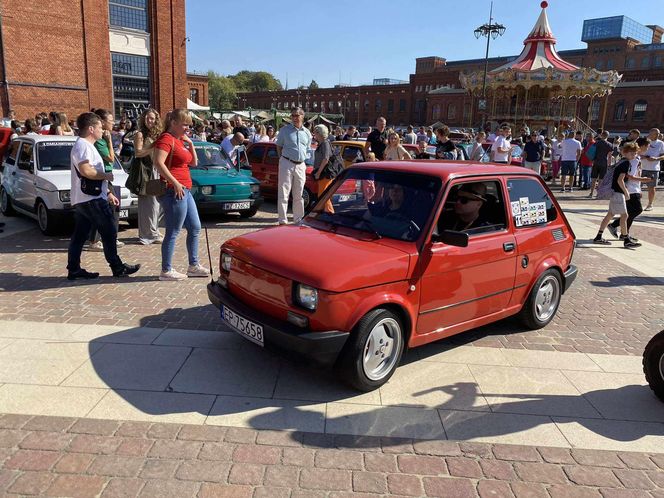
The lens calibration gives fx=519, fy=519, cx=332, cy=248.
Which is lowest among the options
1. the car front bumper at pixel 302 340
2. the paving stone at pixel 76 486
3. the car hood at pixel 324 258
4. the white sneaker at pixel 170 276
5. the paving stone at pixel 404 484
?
the paving stone at pixel 404 484

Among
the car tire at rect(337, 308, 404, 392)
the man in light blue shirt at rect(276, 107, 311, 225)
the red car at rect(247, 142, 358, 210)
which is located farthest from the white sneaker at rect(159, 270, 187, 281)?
the red car at rect(247, 142, 358, 210)

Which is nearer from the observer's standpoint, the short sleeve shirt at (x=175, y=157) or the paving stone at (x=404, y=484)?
the paving stone at (x=404, y=484)

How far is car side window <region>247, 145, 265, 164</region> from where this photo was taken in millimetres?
13172

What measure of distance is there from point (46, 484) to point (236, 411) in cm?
121

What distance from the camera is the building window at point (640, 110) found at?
56.8 metres

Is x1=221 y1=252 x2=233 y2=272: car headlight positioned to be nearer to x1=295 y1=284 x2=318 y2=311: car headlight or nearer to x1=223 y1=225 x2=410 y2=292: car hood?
x1=223 y1=225 x2=410 y2=292: car hood

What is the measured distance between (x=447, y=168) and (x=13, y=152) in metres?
9.06

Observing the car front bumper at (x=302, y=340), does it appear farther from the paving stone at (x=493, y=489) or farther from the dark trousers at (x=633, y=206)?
the dark trousers at (x=633, y=206)

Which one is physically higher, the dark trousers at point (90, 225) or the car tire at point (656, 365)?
the dark trousers at point (90, 225)

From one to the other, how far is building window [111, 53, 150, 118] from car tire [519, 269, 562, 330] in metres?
29.9

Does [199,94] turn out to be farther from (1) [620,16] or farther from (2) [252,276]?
(1) [620,16]

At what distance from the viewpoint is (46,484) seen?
282cm

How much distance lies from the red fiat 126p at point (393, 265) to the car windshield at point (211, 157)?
641 centimetres

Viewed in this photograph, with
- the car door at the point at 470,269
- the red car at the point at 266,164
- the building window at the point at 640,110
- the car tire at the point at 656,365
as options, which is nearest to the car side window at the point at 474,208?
the car door at the point at 470,269
